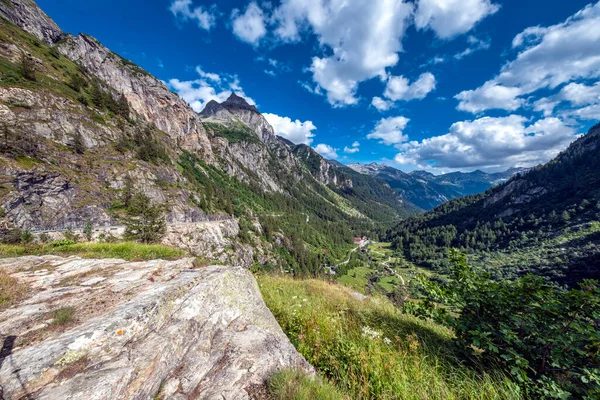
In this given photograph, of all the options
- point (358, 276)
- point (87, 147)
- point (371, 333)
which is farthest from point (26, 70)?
point (358, 276)

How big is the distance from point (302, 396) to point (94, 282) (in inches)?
226

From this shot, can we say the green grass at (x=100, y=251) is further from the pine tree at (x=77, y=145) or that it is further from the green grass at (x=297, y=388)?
the pine tree at (x=77, y=145)

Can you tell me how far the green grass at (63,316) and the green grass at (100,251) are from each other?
4.49m

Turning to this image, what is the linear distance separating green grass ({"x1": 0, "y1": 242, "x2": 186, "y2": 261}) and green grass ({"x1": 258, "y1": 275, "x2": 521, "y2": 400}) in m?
4.82

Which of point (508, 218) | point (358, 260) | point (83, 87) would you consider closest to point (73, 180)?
point (83, 87)

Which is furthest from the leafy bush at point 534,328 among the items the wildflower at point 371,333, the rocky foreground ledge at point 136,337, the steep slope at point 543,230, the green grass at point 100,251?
the steep slope at point 543,230

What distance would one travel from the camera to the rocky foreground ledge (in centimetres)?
275

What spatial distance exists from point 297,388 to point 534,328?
452 centimetres

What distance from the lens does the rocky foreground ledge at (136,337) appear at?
275 cm

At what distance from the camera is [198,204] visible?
8144 cm

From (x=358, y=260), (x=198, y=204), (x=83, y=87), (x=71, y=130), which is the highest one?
(x=83, y=87)

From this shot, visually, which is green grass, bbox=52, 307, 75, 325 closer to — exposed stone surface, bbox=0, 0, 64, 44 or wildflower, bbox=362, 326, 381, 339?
wildflower, bbox=362, 326, 381, 339

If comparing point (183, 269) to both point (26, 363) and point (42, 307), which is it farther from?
point (26, 363)

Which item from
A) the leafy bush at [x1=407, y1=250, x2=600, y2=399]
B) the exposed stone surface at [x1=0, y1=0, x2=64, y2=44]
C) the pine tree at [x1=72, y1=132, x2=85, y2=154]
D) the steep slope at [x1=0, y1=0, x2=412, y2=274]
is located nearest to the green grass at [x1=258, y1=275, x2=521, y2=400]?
the leafy bush at [x1=407, y1=250, x2=600, y2=399]
